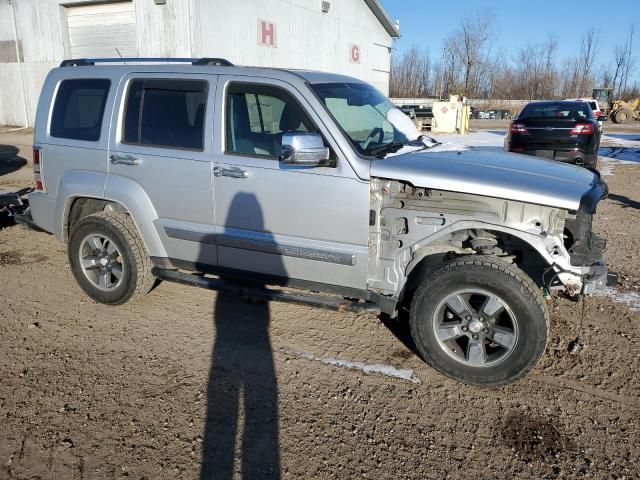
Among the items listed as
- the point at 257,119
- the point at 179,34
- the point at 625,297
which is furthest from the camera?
the point at 179,34

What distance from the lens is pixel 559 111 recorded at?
12.5 meters

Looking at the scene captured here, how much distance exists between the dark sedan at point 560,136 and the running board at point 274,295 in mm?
9143

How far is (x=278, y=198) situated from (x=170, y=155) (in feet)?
3.54

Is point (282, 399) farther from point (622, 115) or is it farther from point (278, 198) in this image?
point (622, 115)

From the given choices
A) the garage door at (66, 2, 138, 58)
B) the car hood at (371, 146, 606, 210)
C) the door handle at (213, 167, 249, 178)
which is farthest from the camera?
the garage door at (66, 2, 138, 58)

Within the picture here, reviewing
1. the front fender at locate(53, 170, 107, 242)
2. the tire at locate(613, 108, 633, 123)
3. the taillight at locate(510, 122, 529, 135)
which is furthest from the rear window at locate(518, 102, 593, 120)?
the tire at locate(613, 108, 633, 123)

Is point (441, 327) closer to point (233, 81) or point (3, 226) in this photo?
point (233, 81)

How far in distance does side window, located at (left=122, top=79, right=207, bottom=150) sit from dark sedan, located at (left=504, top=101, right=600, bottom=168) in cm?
930

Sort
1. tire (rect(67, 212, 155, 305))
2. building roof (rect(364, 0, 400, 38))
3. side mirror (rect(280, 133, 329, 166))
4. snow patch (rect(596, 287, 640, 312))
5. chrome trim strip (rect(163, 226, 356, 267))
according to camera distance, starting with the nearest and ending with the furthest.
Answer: side mirror (rect(280, 133, 329, 166)), chrome trim strip (rect(163, 226, 356, 267)), tire (rect(67, 212, 155, 305)), snow patch (rect(596, 287, 640, 312)), building roof (rect(364, 0, 400, 38))

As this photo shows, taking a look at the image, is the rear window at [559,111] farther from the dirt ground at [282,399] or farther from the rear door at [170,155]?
the rear door at [170,155]

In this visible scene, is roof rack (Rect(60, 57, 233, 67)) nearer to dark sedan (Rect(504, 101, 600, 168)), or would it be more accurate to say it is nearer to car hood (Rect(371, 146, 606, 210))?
car hood (Rect(371, 146, 606, 210))

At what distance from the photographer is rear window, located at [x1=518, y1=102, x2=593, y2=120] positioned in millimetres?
11992

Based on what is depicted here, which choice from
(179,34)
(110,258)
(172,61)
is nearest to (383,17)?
(179,34)

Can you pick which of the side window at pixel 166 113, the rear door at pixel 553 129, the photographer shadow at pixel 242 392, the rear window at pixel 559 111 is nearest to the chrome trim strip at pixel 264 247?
the photographer shadow at pixel 242 392
